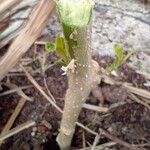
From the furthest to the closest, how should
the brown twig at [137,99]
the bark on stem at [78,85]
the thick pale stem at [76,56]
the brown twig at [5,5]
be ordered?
the brown twig at [137,99]
the brown twig at [5,5]
the bark on stem at [78,85]
the thick pale stem at [76,56]

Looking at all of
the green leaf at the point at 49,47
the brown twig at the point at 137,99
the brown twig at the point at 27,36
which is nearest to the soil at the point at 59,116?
the brown twig at the point at 137,99

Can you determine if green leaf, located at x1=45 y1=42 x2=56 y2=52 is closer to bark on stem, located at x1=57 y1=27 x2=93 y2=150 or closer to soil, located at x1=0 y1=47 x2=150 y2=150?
bark on stem, located at x1=57 y1=27 x2=93 y2=150

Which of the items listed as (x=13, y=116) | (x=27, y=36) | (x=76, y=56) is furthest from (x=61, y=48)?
(x=13, y=116)

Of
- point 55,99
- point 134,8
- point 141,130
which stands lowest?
point 141,130

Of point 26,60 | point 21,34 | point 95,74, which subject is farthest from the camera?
point 26,60

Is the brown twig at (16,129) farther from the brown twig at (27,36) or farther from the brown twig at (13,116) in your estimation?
the brown twig at (27,36)

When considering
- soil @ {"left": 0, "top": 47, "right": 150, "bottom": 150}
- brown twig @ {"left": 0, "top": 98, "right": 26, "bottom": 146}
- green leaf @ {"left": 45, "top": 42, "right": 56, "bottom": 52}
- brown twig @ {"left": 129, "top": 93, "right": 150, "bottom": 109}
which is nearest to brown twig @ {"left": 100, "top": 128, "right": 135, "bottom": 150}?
soil @ {"left": 0, "top": 47, "right": 150, "bottom": 150}

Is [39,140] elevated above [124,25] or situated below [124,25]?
below

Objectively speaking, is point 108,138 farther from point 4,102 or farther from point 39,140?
point 4,102

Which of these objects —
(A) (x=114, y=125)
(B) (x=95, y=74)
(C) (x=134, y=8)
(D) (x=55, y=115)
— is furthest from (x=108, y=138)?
(C) (x=134, y=8)
